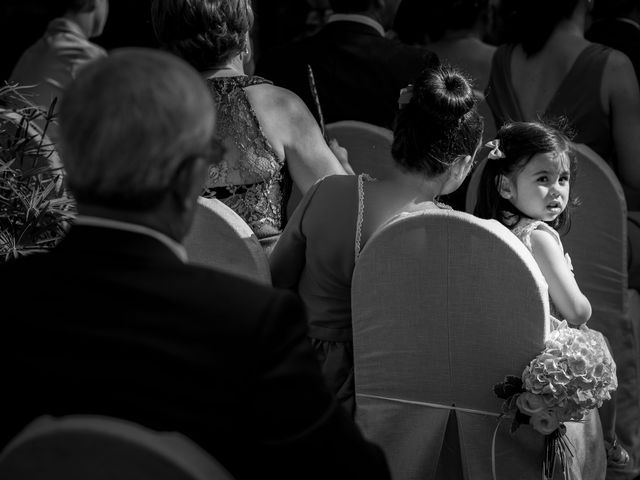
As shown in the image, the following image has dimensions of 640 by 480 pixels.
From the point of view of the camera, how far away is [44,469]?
56.9 inches

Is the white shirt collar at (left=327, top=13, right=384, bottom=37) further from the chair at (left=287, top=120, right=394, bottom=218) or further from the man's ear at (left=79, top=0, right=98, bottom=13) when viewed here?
the man's ear at (left=79, top=0, right=98, bottom=13)

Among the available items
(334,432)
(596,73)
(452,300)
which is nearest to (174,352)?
(334,432)

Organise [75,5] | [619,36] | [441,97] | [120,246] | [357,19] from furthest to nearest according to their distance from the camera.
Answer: [75,5] < [619,36] < [357,19] < [441,97] < [120,246]

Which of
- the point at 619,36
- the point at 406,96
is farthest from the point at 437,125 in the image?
the point at 619,36

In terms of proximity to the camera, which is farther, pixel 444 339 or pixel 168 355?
pixel 444 339

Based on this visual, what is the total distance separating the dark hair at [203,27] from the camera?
10.00 ft

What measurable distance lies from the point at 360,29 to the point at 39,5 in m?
2.79

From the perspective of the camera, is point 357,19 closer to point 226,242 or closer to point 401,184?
point 401,184

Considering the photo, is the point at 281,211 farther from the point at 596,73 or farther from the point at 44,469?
the point at 44,469

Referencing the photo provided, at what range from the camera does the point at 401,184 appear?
275 cm

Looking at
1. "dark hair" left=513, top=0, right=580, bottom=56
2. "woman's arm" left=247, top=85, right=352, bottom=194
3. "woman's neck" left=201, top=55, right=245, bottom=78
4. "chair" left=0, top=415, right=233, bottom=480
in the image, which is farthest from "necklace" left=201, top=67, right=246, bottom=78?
"chair" left=0, top=415, right=233, bottom=480

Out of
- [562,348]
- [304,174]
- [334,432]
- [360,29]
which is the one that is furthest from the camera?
[360,29]

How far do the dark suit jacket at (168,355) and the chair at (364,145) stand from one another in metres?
1.96

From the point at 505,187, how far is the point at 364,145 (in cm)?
57
